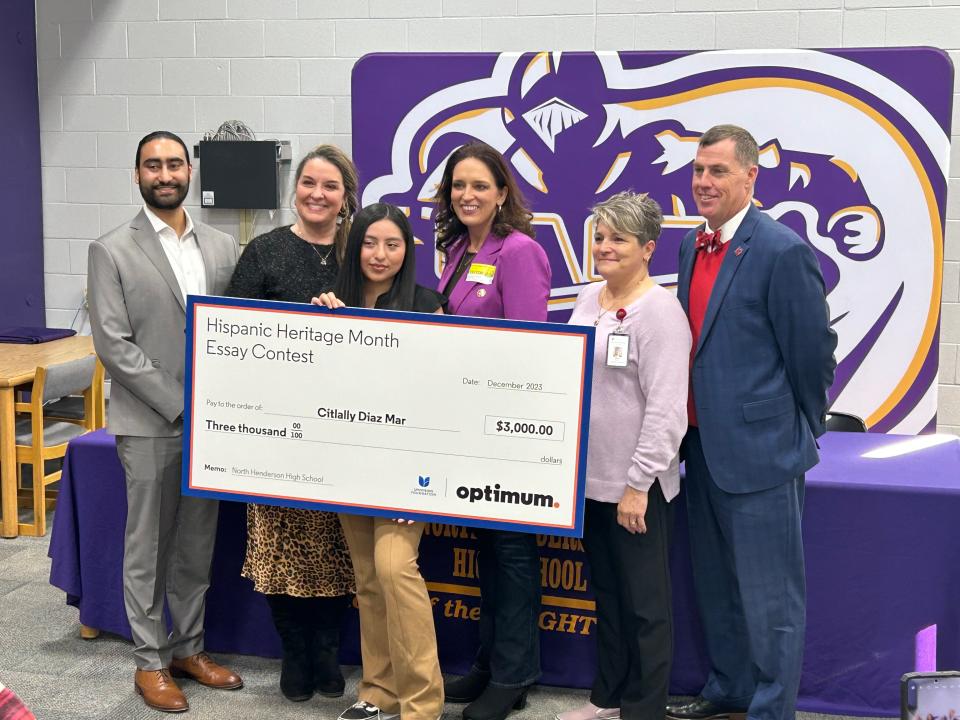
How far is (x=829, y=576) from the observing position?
2.85 meters

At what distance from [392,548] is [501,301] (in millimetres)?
739

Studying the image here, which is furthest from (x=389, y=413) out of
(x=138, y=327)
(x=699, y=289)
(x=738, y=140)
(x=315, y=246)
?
(x=738, y=140)

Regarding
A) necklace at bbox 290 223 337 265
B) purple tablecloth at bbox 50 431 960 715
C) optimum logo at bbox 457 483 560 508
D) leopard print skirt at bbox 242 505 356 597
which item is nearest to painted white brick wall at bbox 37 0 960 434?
purple tablecloth at bbox 50 431 960 715

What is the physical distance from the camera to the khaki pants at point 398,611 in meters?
2.63

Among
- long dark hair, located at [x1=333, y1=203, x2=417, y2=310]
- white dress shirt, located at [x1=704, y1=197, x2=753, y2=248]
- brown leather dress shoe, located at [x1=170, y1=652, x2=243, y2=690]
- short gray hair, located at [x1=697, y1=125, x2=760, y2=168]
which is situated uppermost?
short gray hair, located at [x1=697, y1=125, x2=760, y2=168]

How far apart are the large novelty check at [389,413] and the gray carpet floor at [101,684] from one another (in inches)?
25.6

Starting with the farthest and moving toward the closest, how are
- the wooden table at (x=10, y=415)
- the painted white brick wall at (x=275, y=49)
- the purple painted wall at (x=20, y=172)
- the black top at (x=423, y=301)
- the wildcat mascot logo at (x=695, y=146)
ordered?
the purple painted wall at (x=20, y=172)
the painted white brick wall at (x=275, y=49)
the wildcat mascot logo at (x=695, y=146)
the wooden table at (x=10, y=415)
the black top at (x=423, y=301)

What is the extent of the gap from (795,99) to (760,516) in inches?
104

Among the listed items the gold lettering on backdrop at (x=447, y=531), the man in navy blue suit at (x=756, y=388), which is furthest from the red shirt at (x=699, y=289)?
the gold lettering on backdrop at (x=447, y=531)

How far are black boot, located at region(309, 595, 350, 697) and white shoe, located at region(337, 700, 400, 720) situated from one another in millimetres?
182

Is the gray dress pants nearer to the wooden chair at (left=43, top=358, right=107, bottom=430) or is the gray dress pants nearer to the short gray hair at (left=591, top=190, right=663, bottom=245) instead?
the short gray hair at (left=591, top=190, right=663, bottom=245)

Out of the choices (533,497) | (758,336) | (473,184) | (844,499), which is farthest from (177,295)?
(844,499)

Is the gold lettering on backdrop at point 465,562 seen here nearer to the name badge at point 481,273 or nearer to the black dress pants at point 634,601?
the black dress pants at point 634,601

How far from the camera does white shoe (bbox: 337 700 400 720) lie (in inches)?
109
